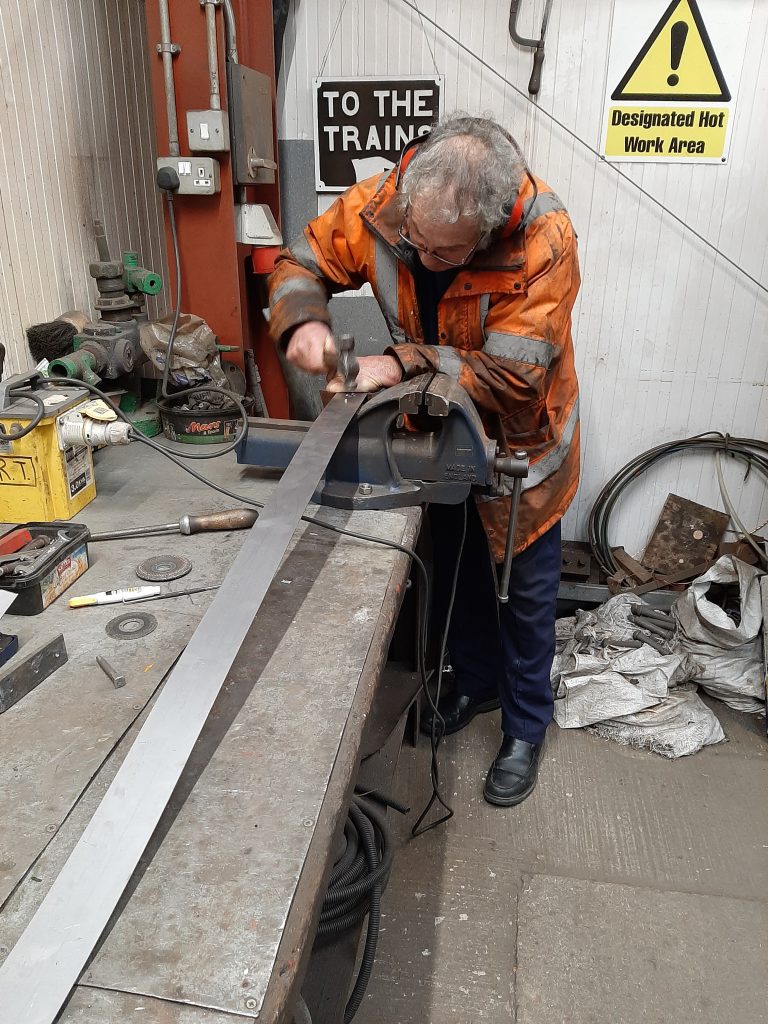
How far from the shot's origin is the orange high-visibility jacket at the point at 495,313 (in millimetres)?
1473

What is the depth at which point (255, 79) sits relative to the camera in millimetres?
2146

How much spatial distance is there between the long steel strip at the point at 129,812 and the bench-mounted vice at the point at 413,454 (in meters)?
0.31

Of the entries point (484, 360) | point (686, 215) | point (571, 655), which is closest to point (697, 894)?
point (571, 655)

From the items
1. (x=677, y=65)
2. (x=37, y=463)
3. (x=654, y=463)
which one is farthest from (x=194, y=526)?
(x=677, y=65)

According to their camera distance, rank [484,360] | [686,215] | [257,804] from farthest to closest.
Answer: [686,215] < [484,360] < [257,804]

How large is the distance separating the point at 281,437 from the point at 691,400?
171 centimetres

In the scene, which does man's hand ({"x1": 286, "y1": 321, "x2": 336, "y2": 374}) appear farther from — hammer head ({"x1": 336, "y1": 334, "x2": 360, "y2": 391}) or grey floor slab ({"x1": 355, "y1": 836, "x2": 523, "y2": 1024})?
grey floor slab ({"x1": 355, "y1": 836, "x2": 523, "y2": 1024})

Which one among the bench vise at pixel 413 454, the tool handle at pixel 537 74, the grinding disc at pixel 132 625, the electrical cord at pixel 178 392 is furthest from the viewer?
→ the tool handle at pixel 537 74

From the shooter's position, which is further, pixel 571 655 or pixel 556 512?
pixel 571 655

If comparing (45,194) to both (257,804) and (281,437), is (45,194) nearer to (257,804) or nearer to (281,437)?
(281,437)

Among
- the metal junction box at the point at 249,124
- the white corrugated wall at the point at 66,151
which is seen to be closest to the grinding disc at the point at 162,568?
the white corrugated wall at the point at 66,151

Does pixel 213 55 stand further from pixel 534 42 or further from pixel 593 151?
pixel 593 151

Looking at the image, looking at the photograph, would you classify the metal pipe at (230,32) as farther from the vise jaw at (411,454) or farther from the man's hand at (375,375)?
the vise jaw at (411,454)

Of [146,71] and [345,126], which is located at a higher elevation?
[146,71]
